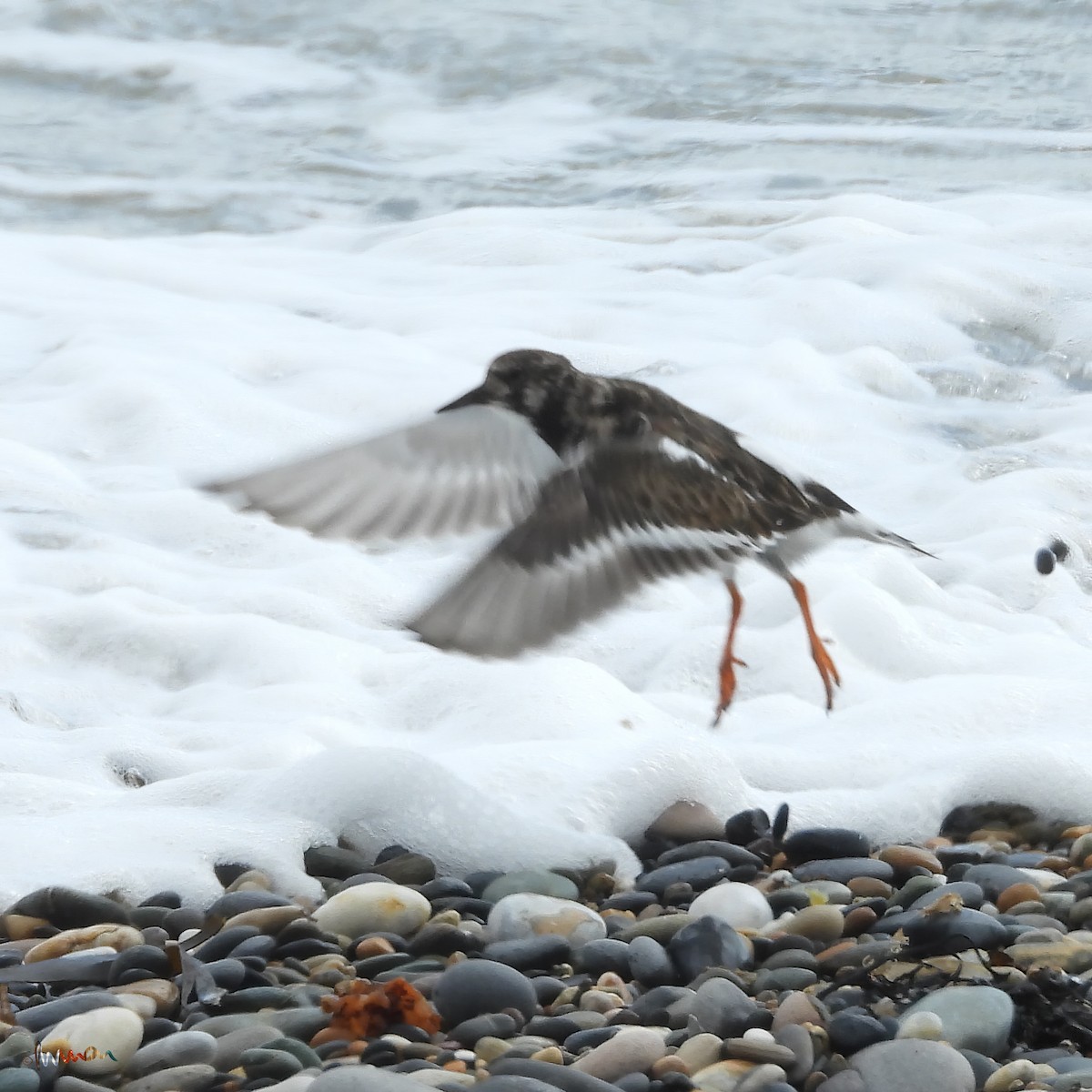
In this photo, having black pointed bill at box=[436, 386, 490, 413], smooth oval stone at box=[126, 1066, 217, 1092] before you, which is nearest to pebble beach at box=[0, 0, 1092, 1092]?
smooth oval stone at box=[126, 1066, 217, 1092]

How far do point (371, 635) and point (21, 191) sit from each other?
679 cm

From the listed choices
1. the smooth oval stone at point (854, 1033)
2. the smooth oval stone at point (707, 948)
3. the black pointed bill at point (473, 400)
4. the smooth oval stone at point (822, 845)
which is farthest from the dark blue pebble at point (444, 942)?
the black pointed bill at point (473, 400)

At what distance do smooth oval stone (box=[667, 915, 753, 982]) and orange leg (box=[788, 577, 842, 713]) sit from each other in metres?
1.23

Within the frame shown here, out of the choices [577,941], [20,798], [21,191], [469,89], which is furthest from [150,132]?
[577,941]

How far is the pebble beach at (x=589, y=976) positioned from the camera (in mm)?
2158

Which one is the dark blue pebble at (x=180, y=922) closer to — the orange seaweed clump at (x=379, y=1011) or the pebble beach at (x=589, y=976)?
the pebble beach at (x=589, y=976)

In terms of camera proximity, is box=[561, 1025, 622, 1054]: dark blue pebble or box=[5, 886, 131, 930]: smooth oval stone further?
box=[5, 886, 131, 930]: smooth oval stone

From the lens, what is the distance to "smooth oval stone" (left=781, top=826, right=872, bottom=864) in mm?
3113

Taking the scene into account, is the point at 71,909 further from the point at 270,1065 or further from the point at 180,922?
the point at 270,1065

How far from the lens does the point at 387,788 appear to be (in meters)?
3.17

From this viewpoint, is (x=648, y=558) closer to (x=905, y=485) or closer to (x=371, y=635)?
(x=371, y=635)

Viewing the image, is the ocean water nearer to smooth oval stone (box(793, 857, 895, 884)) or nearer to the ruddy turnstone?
the ruddy turnstone

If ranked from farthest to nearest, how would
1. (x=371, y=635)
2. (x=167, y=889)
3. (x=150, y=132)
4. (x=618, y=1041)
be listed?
1. (x=150, y=132)
2. (x=371, y=635)
3. (x=167, y=889)
4. (x=618, y=1041)

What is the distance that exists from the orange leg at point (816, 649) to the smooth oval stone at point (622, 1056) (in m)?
1.64
